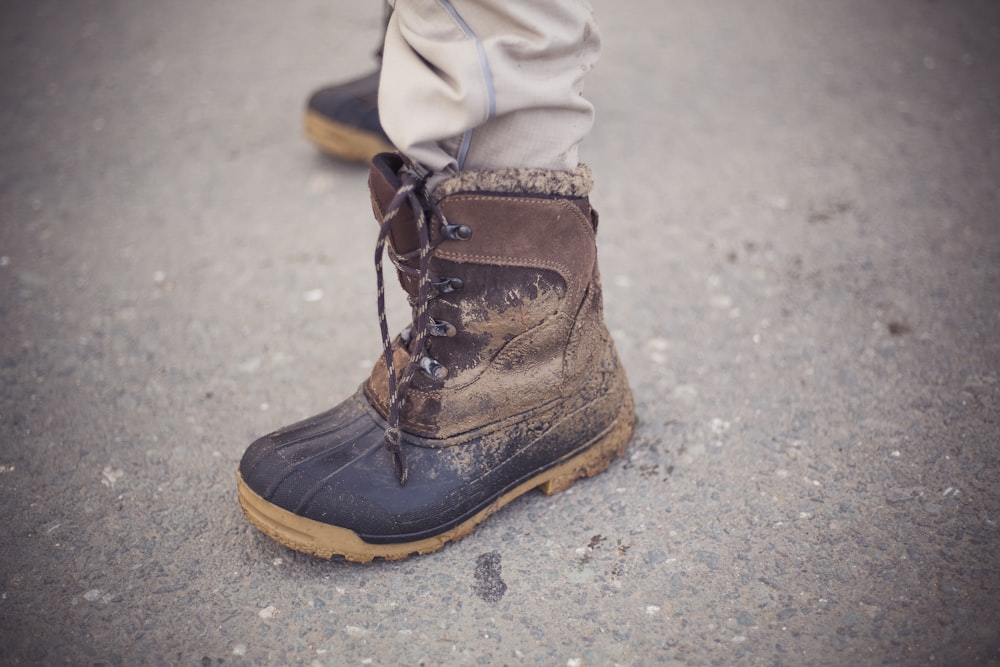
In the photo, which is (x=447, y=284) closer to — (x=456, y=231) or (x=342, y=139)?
(x=456, y=231)

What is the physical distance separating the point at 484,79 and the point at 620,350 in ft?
3.16

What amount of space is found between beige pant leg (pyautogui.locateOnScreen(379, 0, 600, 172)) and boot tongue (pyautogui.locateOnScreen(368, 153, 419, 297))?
2.3 inches

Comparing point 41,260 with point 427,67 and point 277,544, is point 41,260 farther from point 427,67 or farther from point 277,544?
point 427,67

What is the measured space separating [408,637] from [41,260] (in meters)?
1.71

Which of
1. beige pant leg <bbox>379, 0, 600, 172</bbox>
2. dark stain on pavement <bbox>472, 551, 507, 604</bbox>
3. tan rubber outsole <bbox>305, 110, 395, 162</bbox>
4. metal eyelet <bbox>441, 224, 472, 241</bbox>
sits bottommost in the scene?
tan rubber outsole <bbox>305, 110, 395, 162</bbox>

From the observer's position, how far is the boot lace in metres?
1.15

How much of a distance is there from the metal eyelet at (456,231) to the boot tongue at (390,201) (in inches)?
2.3

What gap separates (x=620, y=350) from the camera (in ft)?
6.23

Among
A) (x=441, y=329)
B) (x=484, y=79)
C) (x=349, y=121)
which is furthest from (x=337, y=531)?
(x=349, y=121)

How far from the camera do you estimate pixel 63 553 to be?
1.37 meters

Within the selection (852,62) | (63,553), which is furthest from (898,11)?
(63,553)

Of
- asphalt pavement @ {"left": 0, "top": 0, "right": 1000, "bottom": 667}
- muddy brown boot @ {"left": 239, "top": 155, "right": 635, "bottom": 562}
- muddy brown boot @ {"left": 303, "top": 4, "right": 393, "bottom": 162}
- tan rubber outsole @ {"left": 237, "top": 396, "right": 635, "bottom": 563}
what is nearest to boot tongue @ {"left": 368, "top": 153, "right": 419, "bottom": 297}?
muddy brown boot @ {"left": 239, "top": 155, "right": 635, "bottom": 562}

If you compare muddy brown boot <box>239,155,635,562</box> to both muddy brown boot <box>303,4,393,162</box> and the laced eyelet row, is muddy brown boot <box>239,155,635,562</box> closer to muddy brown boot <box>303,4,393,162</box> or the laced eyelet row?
the laced eyelet row

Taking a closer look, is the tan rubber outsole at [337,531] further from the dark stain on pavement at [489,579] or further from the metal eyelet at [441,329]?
the metal eyelet at [441,329]
